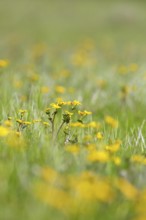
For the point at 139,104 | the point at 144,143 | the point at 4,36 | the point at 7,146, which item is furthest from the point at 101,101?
the point at 4,36

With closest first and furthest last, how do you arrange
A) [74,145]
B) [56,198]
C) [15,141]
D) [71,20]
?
1. [56,198]
2. [15,141]
3. [74,145]
4. [71,20]

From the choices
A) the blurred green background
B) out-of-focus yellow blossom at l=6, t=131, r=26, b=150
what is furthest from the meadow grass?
the blurred green background

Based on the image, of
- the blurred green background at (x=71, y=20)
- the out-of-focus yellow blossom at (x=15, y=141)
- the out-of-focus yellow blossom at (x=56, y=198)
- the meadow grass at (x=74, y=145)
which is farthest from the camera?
the blurred green background at (x=71, y=20)

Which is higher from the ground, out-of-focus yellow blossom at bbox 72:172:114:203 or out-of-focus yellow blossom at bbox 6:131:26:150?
out-of-focus yellow blossom at bbox 6:131:26:150

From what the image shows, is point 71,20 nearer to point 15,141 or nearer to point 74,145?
point 74,145

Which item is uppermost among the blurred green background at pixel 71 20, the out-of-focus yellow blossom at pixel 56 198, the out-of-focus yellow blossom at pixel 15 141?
the blurred green background at pixel 71 20

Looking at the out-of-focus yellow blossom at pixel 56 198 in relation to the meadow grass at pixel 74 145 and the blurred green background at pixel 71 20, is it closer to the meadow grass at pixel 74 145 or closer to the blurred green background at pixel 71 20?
the meadow grass at pixel 74 145

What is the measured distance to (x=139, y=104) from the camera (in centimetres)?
696

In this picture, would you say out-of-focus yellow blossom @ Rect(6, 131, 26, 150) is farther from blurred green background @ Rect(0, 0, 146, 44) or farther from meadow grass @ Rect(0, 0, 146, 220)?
blurred green background @ Rect(0, 0, 146, 44)

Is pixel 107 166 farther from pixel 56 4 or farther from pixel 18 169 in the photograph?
pixel 56 4

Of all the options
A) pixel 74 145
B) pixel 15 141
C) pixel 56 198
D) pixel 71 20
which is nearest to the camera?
pixel 56 198

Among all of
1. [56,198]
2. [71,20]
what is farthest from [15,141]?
[71,20]

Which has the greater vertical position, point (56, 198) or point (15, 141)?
point (15, 141)

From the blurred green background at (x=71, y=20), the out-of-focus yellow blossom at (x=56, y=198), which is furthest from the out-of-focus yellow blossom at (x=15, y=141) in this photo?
the blurred green background at (x=71, y=20)
